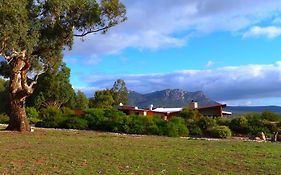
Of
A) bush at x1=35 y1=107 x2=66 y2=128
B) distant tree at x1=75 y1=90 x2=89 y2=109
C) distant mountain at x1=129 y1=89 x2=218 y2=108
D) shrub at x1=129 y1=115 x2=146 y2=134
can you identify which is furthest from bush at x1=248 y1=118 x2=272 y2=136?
distant mountain at x1=129 y1=89 x2=218 y2=108

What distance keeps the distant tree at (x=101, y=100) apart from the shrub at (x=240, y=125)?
41.3 metres

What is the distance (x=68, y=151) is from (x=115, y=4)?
40.9 ft

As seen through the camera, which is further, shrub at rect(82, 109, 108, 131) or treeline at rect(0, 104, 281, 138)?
shrub at rect(82, 109, 108, 131)

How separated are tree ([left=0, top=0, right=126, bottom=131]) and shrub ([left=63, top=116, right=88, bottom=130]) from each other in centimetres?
652

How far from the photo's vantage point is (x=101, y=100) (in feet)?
259

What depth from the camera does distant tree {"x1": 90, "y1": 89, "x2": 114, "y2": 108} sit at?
77062mm

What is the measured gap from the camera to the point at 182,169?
1306 centimetres

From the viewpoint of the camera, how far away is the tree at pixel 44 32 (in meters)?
24.0

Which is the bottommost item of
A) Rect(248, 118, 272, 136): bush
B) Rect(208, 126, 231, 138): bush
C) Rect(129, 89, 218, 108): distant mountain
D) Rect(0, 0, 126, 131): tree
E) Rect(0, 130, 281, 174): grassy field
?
Rect(0, 130, 281, 174): grassy field

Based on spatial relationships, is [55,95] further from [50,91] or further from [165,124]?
[165,124]

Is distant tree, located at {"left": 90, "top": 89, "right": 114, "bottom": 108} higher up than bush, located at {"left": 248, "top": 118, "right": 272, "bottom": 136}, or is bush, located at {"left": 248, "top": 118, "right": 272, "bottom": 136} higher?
distant tree, located at {"left": 90, "top": 89, "right": 114, "bottom": 108}

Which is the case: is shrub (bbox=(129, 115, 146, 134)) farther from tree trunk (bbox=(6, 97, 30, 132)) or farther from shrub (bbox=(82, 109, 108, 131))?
tree trunk (bbox=(6, 97, 30, 132))

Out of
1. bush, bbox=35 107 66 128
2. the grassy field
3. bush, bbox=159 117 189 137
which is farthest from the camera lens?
bush, bbox=35 107 66 128

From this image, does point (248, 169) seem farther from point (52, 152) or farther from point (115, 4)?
point (115, 4)
